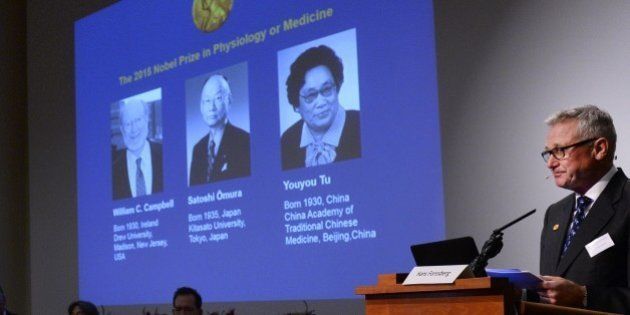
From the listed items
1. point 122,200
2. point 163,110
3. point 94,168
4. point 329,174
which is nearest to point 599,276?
point 329,174

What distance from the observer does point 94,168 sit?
6.62 meters

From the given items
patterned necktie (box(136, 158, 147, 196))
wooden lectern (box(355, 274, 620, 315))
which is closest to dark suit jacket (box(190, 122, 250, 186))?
patterned necktie (box(136, 158, 147, 196))

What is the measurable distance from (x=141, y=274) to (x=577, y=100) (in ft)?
11.1

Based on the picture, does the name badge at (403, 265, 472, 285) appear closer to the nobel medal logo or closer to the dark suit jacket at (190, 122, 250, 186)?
the dark suit jacket at (190, 122, 250, 186)

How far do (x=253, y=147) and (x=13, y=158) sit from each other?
3218 millimetres

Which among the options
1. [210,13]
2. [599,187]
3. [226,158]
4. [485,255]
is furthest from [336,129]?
[485,255]

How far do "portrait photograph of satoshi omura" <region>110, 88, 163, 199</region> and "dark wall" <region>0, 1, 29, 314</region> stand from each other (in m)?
1.57

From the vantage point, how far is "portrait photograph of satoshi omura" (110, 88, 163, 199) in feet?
19.7

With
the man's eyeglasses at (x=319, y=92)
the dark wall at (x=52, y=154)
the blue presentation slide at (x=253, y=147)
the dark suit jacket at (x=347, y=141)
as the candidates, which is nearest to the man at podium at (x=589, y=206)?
the blue presentation slide at (x=253, y=147)

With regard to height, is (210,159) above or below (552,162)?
above

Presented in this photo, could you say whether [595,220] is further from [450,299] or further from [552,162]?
[450,299]

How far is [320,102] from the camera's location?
4836 mm

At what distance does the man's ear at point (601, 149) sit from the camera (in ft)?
9.84

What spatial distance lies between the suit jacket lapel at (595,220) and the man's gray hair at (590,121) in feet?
0.43
